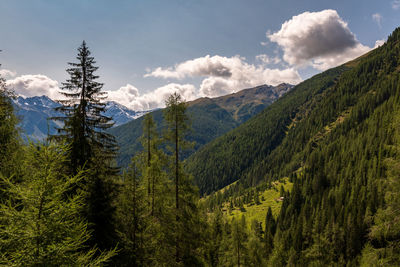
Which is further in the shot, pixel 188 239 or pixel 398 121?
pixel 188 239

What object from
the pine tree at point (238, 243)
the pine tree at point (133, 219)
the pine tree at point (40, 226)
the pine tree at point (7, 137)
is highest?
the pine tree at point (7, 137)

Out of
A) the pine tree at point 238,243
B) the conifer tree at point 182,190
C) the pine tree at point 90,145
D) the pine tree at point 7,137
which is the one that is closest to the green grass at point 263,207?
the pine tree at point 238,243

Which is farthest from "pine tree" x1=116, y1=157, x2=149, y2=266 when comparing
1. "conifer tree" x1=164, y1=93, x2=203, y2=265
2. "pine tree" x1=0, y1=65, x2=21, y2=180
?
"pine tree" x1=0, y1=65, x2=21, y2=180

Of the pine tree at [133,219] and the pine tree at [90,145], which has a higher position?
the pine tree at [90,145]

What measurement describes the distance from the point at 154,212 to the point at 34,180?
16.2 m

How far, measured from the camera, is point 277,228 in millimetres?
115125

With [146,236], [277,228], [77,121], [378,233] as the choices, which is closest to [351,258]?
[277,228]

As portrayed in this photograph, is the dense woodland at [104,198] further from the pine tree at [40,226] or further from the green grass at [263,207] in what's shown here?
the green grass at [263,207]

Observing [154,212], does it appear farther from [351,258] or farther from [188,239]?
[351,258]

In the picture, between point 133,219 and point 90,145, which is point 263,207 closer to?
point 133,219

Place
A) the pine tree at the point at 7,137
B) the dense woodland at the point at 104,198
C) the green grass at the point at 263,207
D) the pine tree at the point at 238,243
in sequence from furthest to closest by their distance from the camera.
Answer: the green grass at the point at 263,207 < the pine tree at the point at 238,243 < the pine tree at the point at 7,137 < the dense woodland at the point at 104,198

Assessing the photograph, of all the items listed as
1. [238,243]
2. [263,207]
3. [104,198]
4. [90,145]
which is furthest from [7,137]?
[263,207]

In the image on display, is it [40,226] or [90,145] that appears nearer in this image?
[40,226]

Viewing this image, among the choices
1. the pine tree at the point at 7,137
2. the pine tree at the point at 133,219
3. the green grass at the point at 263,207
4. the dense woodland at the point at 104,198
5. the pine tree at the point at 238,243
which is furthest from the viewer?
the green grass at the point at 263,207
